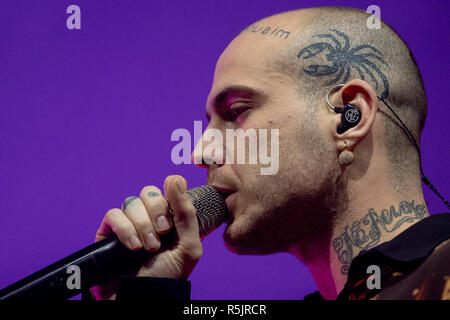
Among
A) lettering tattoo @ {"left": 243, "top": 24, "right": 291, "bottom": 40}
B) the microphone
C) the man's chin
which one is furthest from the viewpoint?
lettering tattoo @ {"left": 243, "top": 24, "right": 291, "bottom": 40}

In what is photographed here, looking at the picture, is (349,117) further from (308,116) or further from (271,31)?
(271,31)

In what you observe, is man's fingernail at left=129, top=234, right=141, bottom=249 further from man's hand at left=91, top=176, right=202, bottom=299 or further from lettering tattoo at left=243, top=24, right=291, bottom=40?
lettering tattoo at left=243, top=24, right=291, bottom=40

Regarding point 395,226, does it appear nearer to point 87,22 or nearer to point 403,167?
point 403,167

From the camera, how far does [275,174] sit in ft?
4.50

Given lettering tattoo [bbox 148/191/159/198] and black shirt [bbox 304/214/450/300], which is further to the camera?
lettering tattoo [bbox 148/191/159/198]

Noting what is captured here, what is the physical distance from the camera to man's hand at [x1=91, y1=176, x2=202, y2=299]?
1.28 metres

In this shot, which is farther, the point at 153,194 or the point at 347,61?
the point at 347,61

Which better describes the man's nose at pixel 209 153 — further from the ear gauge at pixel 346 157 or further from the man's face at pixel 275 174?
the ear gauge at pixel 346 157

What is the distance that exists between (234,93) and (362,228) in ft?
1.80

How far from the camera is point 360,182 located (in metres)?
1.37

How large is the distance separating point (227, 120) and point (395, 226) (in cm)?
59

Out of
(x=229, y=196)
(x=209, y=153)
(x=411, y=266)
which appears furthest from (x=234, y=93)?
(x=411, y=266)

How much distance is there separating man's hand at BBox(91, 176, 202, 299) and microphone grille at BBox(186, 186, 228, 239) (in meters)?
0.04

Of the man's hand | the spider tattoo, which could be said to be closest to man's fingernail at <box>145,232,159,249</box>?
the man's hand
